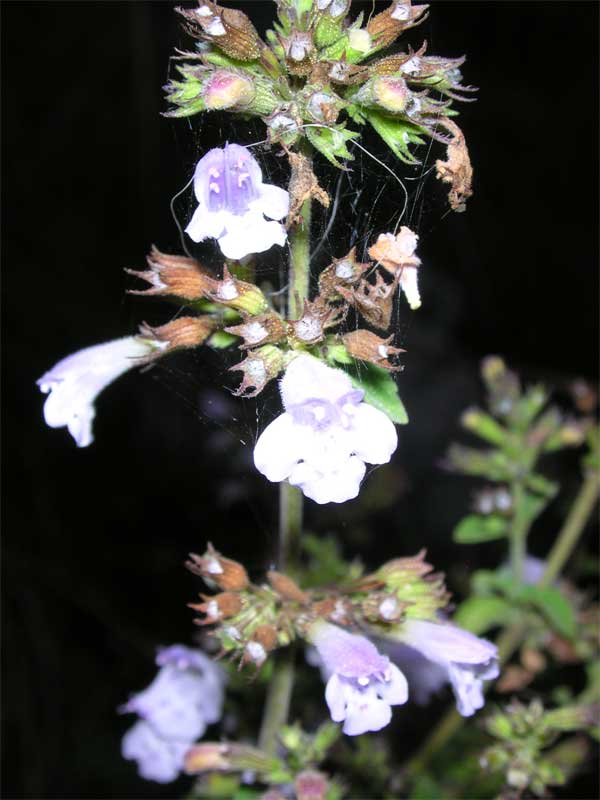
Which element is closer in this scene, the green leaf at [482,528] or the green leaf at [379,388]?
the green leaf at [379,388]

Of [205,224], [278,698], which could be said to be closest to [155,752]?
[278,698]

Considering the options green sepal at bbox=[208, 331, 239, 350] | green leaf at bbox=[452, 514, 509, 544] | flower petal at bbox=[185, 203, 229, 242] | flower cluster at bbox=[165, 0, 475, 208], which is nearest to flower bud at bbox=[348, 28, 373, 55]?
flower cluster at bbox=[165, 0, 475, 208]

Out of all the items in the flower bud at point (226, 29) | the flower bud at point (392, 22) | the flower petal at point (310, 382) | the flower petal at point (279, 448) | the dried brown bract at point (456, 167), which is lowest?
the flower petal at point (279, 448)

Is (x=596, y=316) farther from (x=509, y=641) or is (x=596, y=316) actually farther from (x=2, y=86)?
(x=2, y=86)

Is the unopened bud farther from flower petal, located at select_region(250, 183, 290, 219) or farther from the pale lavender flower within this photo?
flower petal, located at select_region(250, 183, 290, 219)

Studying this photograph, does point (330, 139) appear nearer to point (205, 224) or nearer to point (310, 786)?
point (205, 224)

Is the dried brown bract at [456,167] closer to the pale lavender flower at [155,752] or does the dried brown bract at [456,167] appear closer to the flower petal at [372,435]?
the flower petal at [372,435]

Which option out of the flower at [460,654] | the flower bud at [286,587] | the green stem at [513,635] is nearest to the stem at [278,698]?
the flower bud at [286,587]
